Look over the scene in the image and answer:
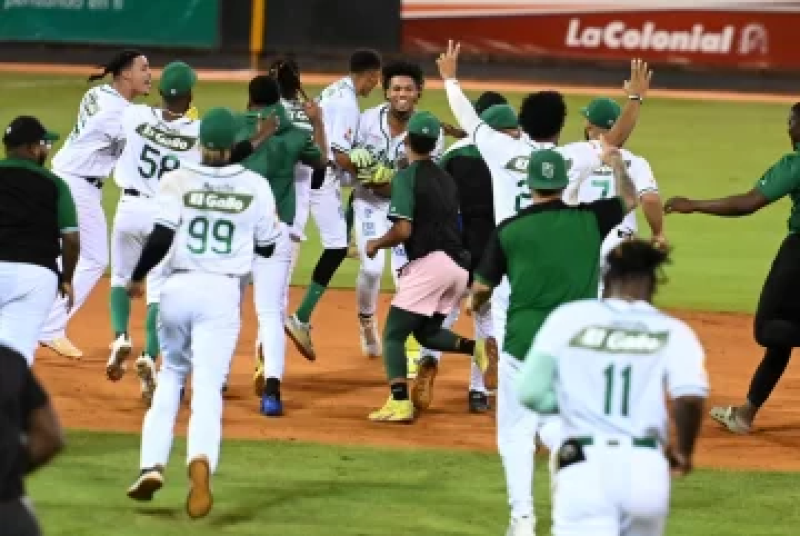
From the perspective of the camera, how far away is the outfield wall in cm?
2933

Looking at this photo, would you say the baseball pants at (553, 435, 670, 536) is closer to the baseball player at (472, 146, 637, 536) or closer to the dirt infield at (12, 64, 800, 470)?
the baseball player at (472, 146, 637, 536)

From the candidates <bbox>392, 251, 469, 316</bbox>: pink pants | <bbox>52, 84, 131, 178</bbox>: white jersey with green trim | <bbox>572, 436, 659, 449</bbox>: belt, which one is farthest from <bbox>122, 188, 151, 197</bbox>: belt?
<bbox>572, 436, 659, 449</bbox>: belt

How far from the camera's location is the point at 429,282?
11.4 meters

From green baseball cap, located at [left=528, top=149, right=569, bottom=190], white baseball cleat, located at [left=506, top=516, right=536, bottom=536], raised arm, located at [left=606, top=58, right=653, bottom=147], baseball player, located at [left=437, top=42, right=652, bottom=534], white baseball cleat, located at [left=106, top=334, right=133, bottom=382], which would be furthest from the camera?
white baseball cleat, located at [left=106, top=334, right=133, bottom=382]

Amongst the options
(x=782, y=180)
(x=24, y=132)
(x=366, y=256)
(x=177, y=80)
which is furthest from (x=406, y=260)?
(x=24, y=132)

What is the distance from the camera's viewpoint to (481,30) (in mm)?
29859

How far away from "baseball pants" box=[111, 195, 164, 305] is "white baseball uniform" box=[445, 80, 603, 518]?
2.21 m

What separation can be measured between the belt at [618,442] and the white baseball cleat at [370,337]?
7.16 m

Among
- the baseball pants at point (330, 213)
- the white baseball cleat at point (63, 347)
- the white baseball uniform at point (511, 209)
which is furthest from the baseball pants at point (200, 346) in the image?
the baseball pants at point (330, 213)

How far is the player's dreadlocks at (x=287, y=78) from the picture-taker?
483 inches

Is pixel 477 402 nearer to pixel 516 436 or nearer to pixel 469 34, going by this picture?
pixel 516 436

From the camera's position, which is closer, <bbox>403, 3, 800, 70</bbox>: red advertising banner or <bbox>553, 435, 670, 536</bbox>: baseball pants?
<bbox>553, 435, 670, 536</bbox>: baseball pants

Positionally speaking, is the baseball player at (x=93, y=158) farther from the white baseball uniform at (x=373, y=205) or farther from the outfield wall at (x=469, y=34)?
the outfield wall at (x=469, y=34)

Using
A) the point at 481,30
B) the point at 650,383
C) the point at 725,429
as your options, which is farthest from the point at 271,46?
the point at 650,383
